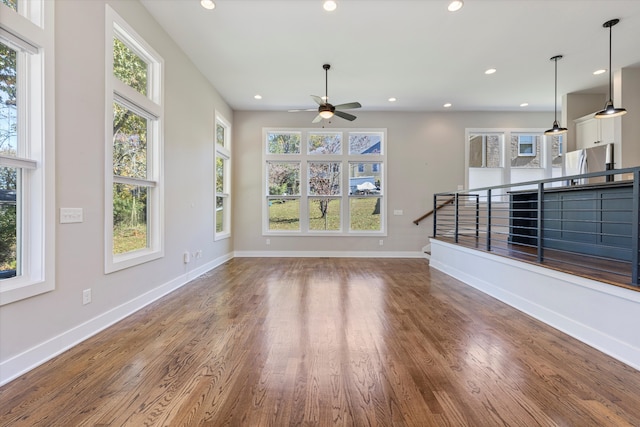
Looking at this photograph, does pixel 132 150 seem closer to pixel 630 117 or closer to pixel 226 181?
pixel 226 181

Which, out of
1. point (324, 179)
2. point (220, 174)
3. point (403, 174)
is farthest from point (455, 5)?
point (220, 174)

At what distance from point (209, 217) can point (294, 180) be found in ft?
7.47

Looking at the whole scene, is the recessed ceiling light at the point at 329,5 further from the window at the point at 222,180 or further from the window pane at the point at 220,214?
the window pane at the point at 220,214

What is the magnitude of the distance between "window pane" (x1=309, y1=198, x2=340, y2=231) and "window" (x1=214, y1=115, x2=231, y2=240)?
192 centimetres

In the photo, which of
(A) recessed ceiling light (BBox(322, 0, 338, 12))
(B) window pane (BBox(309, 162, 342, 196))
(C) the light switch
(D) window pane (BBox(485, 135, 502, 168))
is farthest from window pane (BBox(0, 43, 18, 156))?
(D) window pane (BBox(485, 135, 502, 168))

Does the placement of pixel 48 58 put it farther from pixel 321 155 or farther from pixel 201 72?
pixel 321 155

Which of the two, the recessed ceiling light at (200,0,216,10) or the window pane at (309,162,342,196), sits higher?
the recessed ceiling light at (200,0,216,10)

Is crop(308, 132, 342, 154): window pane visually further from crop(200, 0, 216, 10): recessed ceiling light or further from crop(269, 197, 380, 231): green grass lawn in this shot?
crop(200, 0, 216, 10): recessed ceiling light

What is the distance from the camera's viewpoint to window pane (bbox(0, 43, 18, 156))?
73.2 inches

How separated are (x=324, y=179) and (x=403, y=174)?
74.3 inches

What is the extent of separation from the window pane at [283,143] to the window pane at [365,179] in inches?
57.8

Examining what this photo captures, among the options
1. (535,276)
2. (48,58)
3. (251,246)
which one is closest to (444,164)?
(535,276)

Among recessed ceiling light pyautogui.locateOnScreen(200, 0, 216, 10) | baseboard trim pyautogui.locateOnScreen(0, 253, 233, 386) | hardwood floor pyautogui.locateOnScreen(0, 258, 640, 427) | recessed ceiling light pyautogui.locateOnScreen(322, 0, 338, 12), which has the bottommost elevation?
hardwood floor pyautogui.locateOnScreen(0, 258, 640, 427)

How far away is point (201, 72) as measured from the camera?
4.64m
